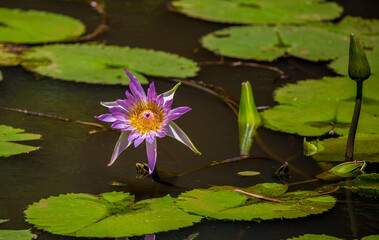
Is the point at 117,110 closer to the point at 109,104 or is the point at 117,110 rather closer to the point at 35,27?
the point at 109,104

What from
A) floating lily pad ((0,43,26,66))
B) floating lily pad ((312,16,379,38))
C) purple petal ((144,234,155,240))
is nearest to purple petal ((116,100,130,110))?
purple petal ((144,234,155,240))

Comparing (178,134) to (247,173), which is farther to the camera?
(247,173)

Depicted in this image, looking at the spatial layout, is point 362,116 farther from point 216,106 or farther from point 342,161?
point 216,106

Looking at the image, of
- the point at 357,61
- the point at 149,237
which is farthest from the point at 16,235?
the point at 357,61

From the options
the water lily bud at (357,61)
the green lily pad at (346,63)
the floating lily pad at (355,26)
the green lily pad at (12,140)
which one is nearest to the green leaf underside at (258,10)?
the floating lily pad at (355,26)

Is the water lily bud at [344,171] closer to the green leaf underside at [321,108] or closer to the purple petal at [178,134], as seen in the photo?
the green leaf underside at [321,108]

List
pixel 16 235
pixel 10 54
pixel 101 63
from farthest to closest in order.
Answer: pixel 10 54 < pixel 101 63 < pixel 16 235
